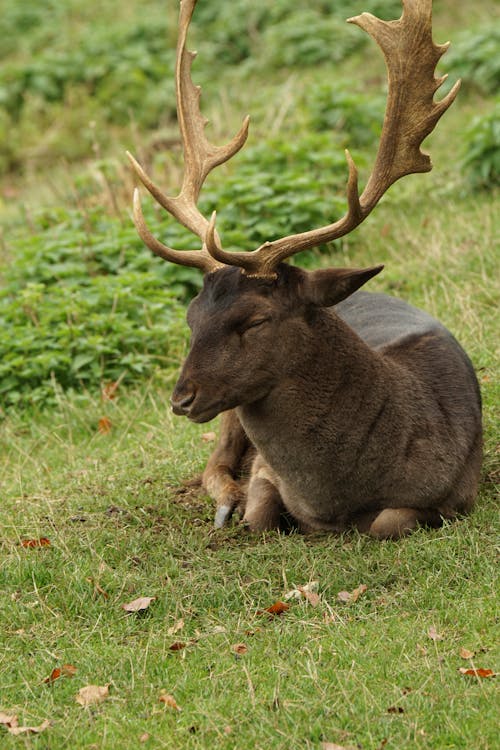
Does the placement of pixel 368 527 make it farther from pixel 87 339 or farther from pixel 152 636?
pixel 87 339

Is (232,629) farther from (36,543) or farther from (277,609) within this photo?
(36,543)

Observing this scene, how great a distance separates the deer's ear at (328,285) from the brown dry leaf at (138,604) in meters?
1.43

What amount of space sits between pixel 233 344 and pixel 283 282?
1.23ft

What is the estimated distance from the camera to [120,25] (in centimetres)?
1830

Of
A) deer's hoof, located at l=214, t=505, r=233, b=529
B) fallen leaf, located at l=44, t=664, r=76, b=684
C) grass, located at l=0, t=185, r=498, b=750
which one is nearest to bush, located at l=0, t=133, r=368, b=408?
grass, located at l=0, t=185, r=498, b=750

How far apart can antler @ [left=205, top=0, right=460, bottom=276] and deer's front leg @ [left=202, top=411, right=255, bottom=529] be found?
1.41 meters

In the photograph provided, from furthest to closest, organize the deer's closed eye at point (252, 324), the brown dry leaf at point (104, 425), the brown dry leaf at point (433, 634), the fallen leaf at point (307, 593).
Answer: the brown dry leaf at point (104, 425) → the deer's closed eye at point (252, 324) → the fallen leaf at point (307, 593) → the brown dry leaf at point (433, 634)

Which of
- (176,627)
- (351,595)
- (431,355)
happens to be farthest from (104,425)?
(351,595)

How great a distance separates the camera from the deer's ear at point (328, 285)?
17.4 ft

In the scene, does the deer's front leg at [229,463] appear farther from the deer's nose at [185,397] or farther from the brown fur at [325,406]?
the deer's nose at [185,397]

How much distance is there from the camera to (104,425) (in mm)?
7961

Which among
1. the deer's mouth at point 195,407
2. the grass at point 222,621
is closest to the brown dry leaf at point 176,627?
the grass at point 222,621

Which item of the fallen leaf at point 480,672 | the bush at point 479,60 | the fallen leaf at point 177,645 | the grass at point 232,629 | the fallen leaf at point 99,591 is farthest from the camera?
the bush at point 479,60

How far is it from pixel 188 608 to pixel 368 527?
3.21 feet
